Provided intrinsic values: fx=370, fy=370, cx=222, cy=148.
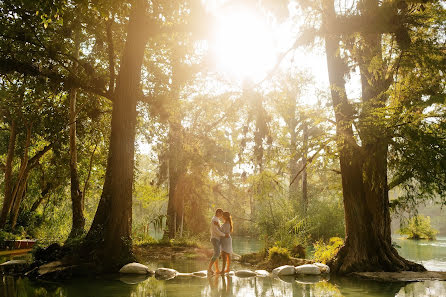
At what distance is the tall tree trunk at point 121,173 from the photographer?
11.1 metres

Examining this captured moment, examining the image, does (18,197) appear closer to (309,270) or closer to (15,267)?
(15,267)

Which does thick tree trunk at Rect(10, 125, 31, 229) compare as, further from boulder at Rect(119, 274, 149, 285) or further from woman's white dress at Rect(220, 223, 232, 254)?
woman's white dress at Rect(220, 223, 232, 254)

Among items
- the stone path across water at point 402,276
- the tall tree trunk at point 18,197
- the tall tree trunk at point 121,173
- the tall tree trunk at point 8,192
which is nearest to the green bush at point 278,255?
the stone path across water at point 402,276

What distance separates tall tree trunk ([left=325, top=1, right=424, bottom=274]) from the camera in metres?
10.8

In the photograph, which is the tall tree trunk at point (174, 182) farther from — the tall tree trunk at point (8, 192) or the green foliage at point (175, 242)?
the tall tree trunk at point (8, 192)

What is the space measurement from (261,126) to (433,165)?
200 inches

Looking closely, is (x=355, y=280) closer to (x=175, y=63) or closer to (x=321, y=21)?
(x=321, y=21)

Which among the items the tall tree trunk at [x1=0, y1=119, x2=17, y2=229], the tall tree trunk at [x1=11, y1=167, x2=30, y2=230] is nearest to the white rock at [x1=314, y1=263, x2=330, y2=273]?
the tall tree trunk at [x1=0, y1=119, x2=17, y2=229]

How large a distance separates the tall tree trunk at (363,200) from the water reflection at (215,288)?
139 centimetres

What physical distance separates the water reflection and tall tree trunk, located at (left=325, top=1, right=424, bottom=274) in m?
1.39

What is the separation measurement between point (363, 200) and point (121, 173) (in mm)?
7757

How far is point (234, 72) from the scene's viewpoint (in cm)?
1358

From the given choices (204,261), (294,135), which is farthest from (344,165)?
(294,135)

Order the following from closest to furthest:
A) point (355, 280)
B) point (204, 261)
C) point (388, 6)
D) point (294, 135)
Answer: point (388, 6), point (355, 280), point (204, 261), point (294, 135)
